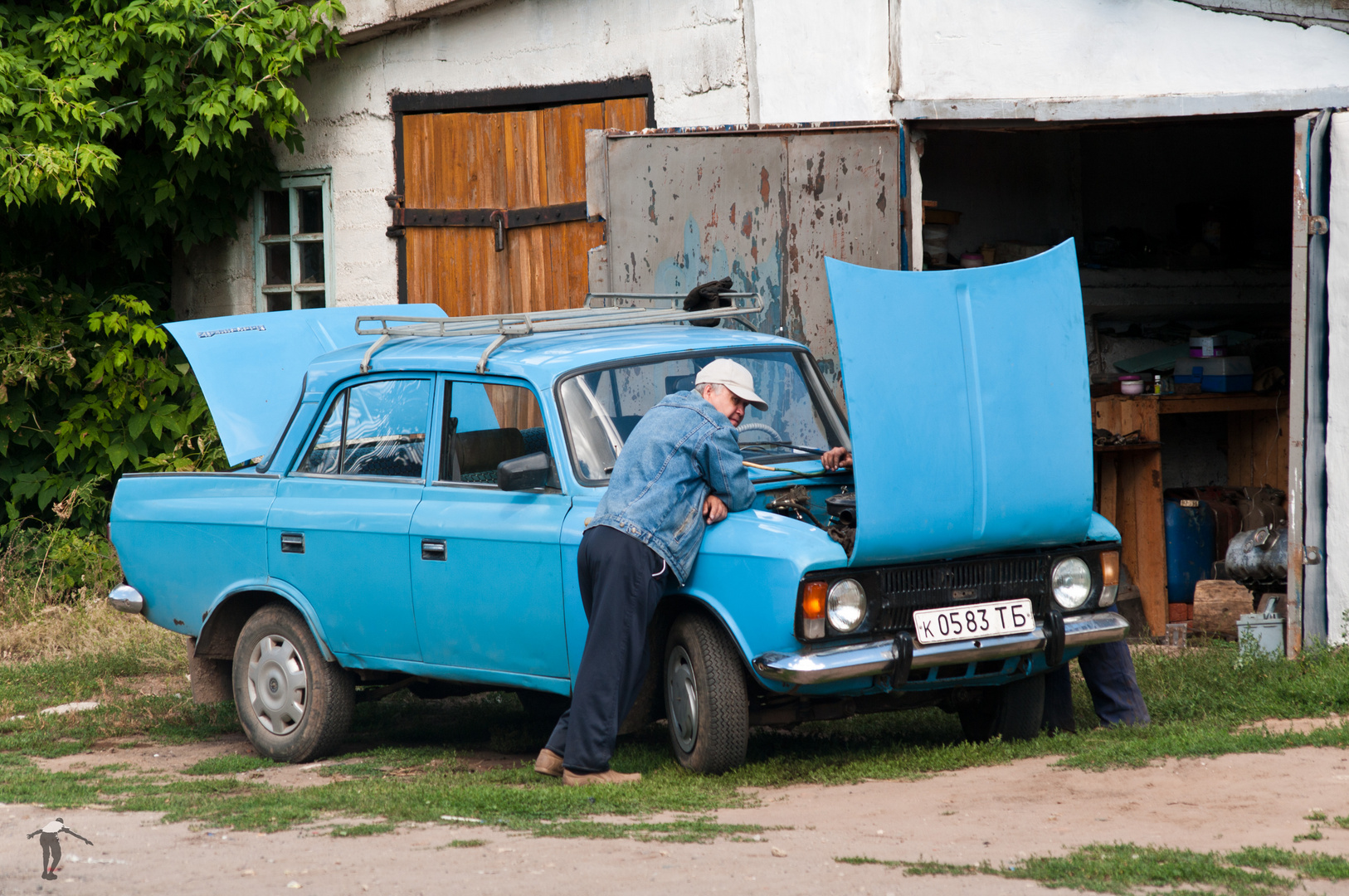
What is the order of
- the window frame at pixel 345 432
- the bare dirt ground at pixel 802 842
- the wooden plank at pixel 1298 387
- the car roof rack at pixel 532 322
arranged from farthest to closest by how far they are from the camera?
the wooden plank at pixel 1298 387 < the car roof rack at pixel 532 322 < the window frame at pixel 345 432 < the bare dirt ground at pixel 802 842

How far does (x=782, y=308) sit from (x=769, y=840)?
14.4ft

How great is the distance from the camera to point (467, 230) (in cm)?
1057

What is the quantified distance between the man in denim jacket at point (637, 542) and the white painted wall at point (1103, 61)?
3543mm

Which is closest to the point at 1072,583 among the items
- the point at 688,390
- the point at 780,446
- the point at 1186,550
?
the point at 780,446

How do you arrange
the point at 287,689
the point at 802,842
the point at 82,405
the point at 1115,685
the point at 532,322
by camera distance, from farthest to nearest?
the point at 82,405 < the point at 287,689 < the point at 532,322 < the point at 1115,685 < the point at 802,842

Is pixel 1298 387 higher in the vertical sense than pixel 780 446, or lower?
higher

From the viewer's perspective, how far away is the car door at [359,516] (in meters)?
6.33

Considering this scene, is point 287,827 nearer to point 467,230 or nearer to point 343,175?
point 467,230

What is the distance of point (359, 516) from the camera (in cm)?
643

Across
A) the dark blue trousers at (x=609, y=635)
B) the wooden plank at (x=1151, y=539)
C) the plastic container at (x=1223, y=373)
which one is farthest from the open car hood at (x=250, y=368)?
the plastic container at (x=1223, y=373)

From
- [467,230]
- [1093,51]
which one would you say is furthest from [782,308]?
[467,230]

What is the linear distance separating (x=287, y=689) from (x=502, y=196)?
464cm

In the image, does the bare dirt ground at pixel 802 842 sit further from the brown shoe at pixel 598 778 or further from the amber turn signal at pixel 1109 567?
the amber turn signal at pixel 1109 567

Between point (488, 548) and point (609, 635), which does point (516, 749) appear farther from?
point (609, 635)
